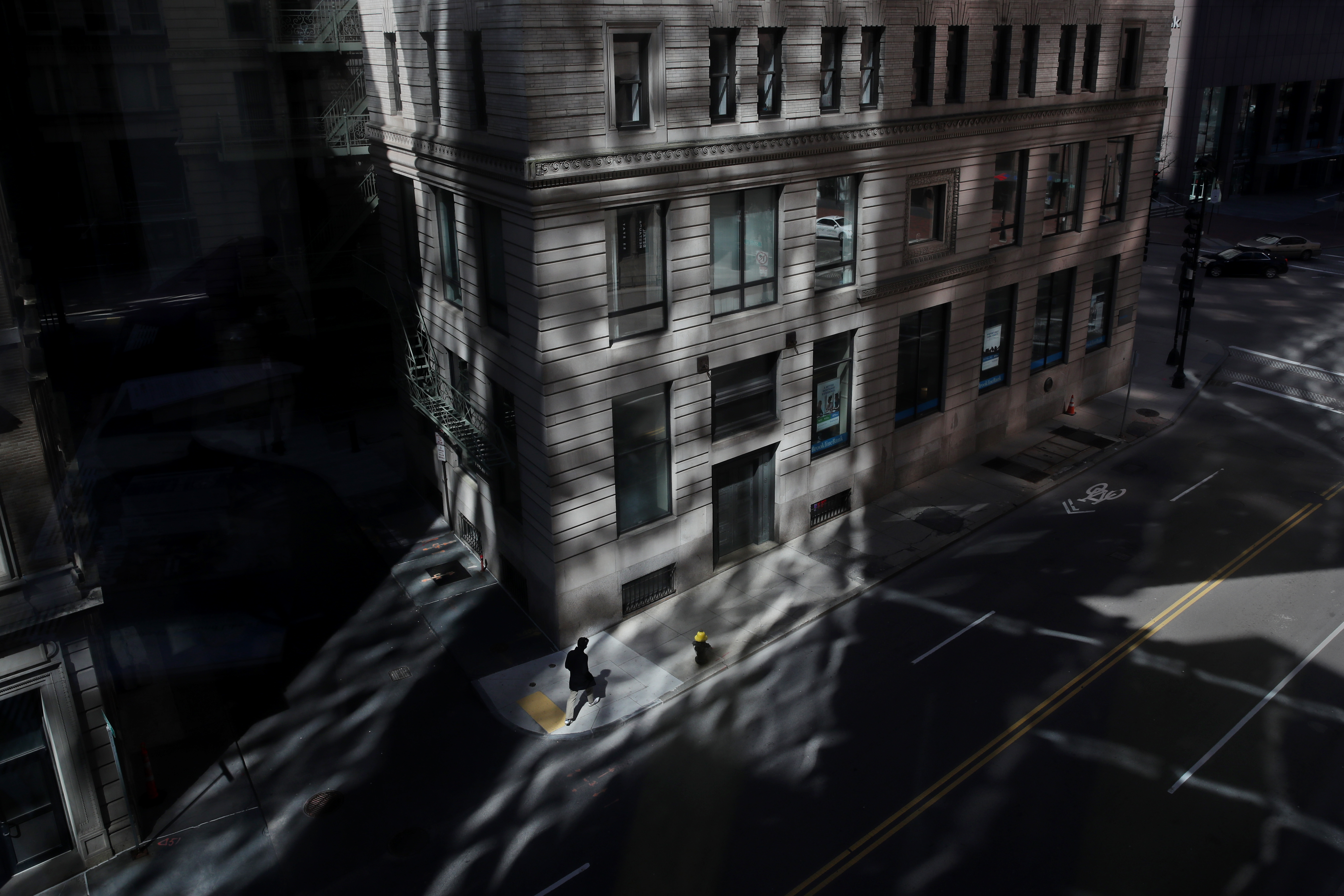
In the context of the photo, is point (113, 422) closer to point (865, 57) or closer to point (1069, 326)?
point (865, 57)

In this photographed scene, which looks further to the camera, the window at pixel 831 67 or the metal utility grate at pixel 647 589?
the window at pixel 831 67

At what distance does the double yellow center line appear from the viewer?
52.0ft

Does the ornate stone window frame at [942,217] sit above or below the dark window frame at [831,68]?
below

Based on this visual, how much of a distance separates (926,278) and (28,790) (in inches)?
865

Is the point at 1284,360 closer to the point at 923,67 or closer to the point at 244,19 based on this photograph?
the point at 923,67

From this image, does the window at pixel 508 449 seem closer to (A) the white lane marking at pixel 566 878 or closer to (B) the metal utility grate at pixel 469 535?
(B) the metal utility grate at pixel 469 535

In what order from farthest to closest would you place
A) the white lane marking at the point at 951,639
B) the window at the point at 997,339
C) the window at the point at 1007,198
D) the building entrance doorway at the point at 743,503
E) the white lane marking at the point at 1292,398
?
the white lane marking at the point at 1292,398 < the window at the point at 997,339 < the window at the point at 1007,198 < the building entrance doorway at the point at 743,503 < the white lane marking at the point at 951,639

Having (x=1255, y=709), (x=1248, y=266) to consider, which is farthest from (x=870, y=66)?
(x=1248, y=266)

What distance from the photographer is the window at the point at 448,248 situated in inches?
910

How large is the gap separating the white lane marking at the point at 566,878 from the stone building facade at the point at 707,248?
20.6ft

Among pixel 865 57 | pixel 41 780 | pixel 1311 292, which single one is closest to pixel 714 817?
pixel 41 780

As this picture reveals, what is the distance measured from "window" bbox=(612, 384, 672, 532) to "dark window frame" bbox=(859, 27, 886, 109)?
867cm

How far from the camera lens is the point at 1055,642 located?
21406mm

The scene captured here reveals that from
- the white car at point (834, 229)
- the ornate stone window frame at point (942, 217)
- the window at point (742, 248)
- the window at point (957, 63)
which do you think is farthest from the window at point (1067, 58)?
the window at point (742, 248)
